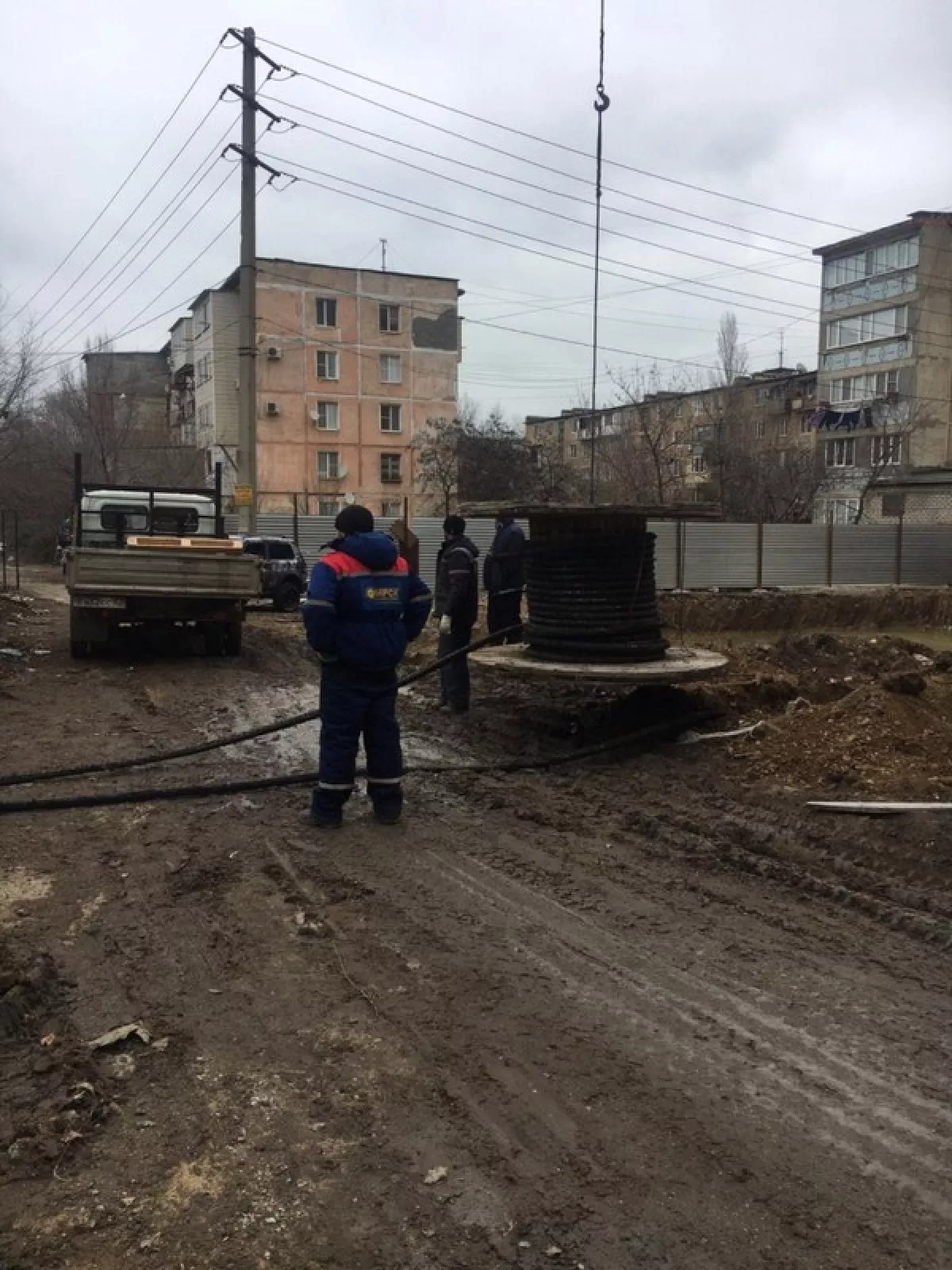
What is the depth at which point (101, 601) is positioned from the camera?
1354 cm

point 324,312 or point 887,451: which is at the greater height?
point 324,312

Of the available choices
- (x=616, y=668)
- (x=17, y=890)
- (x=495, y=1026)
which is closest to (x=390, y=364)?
(x=616, y=668)

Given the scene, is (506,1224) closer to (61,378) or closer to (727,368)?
(727,368)

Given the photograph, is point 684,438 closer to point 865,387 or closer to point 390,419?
point 390,419

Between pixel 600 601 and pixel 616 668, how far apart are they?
2.12 feet

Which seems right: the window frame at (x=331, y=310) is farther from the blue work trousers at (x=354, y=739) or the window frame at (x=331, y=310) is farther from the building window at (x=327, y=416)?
the blue work trousers at (x=354, y=739)

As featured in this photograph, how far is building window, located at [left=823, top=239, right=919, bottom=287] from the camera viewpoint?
61219 millimetres

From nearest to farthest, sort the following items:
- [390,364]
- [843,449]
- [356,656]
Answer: [356,656]
[390,364]
[843,449]

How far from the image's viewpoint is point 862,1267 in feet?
8.64

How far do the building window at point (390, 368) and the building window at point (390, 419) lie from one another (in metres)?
1.47

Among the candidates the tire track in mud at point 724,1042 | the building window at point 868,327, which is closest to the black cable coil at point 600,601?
the tire track in mud at point 724,1042

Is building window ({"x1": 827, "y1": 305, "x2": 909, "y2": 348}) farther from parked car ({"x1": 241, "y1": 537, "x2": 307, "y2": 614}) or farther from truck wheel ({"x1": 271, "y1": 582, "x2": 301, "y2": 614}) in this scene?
truck wheel ({"x1": 271, "y1": 582, "x2": 301, "y2": 614})

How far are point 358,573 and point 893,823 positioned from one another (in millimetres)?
3489

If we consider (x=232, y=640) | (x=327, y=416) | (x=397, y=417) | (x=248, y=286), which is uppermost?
(x=397, y=417)
